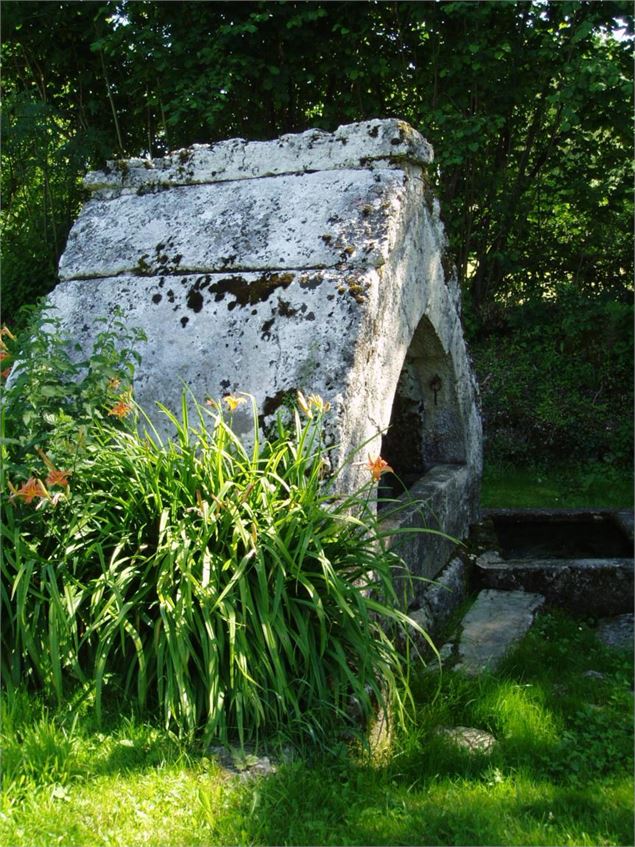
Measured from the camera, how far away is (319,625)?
2822 mm

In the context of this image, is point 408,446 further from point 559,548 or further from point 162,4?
point 162,4

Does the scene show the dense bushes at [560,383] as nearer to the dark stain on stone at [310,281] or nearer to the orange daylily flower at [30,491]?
the dark stain on stone at [310,281]

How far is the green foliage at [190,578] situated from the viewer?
8.45 ft

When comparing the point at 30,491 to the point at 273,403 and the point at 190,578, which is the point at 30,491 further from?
the point at 273,403

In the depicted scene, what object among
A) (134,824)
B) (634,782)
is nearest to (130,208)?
(134,824)

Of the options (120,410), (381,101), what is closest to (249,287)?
(120,410)

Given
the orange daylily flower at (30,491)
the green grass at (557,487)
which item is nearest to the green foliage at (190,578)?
the orange daylily flower at (30,491)

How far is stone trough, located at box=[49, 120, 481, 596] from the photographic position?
3.42 m

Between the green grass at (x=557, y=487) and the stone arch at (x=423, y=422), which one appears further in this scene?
the green grass at (x=557, y=487)

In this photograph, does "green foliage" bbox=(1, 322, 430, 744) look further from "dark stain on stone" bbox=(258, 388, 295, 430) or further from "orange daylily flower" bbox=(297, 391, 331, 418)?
"dark stain on stone" bbox=(258, 388, 295, 430)

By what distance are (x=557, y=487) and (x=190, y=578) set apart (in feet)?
16.7

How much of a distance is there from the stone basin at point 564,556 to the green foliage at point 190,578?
5.54 ft

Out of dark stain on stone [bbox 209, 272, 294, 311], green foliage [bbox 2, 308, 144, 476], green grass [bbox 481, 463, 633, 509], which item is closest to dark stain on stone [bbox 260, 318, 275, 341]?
dark stain on stone [bbox 209, 272, 294, 311]

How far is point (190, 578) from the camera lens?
2580 millimetres
